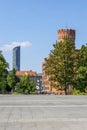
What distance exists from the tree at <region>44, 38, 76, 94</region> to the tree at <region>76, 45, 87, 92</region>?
2.83 feet

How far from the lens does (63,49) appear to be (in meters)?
58.7

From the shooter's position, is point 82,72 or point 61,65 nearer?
point 82,72

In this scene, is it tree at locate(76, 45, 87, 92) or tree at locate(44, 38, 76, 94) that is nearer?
tree at locate(76, 45, 87, 92)

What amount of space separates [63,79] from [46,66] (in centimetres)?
289

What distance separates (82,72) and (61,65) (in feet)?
10.3

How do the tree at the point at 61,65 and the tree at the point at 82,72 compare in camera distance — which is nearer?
the tree at the point at 82,72

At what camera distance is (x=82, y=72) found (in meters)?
56.8

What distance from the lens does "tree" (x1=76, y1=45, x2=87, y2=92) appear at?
56.9m

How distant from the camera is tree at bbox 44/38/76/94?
58.0m

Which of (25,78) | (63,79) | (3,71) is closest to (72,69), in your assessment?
(63,79)

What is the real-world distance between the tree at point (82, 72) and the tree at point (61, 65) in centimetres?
86

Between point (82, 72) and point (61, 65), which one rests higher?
point (61, 65)

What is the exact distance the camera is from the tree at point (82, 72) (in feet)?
187

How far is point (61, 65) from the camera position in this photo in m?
58.2
